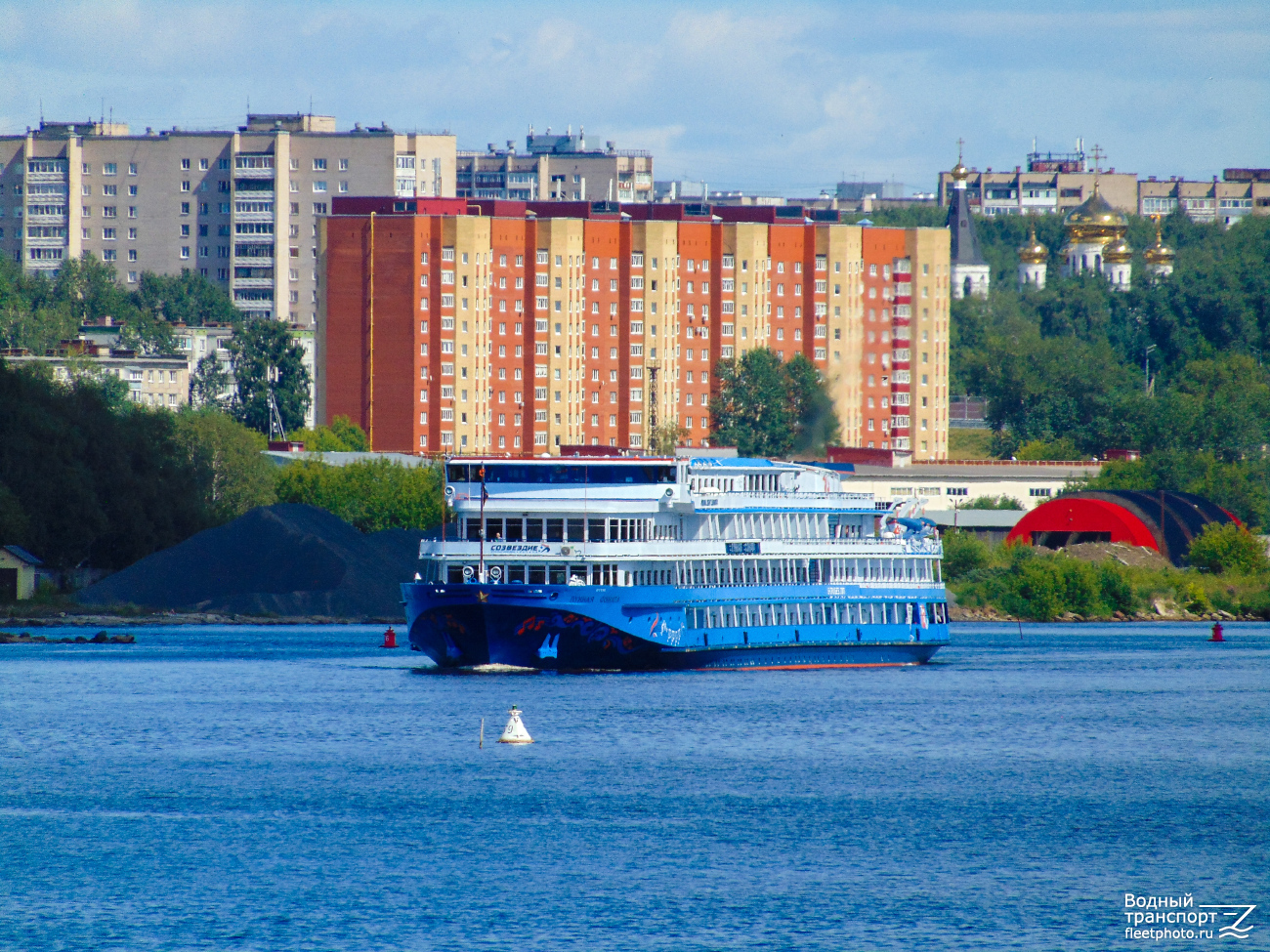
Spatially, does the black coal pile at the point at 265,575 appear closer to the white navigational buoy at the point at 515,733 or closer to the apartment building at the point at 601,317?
the apartment building at the point at 601,317

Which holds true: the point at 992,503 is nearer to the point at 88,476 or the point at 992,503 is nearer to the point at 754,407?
the point at 754,407

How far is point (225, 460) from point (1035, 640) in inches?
2077

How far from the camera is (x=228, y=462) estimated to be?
14025 centimetres

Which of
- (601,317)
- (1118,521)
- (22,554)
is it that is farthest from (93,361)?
(1118,521)

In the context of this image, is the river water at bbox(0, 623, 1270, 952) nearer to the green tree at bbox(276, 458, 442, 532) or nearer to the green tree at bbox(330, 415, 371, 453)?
the green tree at bbox(276, 458, 442, 532)

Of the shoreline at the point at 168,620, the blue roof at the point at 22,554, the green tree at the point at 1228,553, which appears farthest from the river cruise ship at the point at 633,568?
the green tree at the point at 1228,553

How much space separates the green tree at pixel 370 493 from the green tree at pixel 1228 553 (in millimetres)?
49096

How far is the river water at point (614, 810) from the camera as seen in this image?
41.5 metres

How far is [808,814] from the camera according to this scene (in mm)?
52344

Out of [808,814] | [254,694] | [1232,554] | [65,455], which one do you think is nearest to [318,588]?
[65,455]

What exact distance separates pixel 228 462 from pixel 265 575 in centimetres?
2001

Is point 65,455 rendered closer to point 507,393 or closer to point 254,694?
point 254,694

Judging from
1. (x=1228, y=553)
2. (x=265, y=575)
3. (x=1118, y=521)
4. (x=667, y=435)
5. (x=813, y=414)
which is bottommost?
(x=265, y=575)

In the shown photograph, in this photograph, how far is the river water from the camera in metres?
41.5
